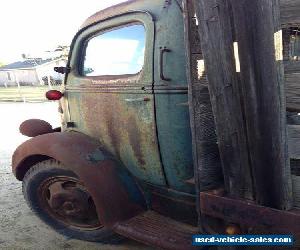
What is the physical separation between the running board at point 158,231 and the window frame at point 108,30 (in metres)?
1.05

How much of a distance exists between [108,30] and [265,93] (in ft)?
5.61

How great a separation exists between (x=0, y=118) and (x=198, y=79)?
1157cm

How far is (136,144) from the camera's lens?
2.75 metres

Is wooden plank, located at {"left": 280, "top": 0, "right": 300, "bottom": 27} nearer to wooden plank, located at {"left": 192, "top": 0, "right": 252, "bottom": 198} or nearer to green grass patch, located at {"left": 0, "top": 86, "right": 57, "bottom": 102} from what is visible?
wooden plank, located at {"left": 192, "top": 0, "right": 252, "bottom": 198}

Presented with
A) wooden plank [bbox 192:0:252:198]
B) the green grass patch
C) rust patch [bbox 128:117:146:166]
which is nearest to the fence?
the green grass patch

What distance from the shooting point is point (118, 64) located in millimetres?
2902

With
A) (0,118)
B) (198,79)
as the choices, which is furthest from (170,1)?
(0,118)

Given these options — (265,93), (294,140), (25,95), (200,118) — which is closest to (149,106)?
(200,118)

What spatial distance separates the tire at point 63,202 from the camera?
303 centimetres

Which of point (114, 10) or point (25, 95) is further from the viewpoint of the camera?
point (25, 95)

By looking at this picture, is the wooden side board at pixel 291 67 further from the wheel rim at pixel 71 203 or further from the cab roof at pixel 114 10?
the wheel rim at pixel 71 203

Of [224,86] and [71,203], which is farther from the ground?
[224,86]

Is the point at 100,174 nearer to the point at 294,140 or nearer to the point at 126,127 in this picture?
the point at 126,127

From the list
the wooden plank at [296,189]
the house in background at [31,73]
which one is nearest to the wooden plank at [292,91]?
the wooden plank at [296,189]
